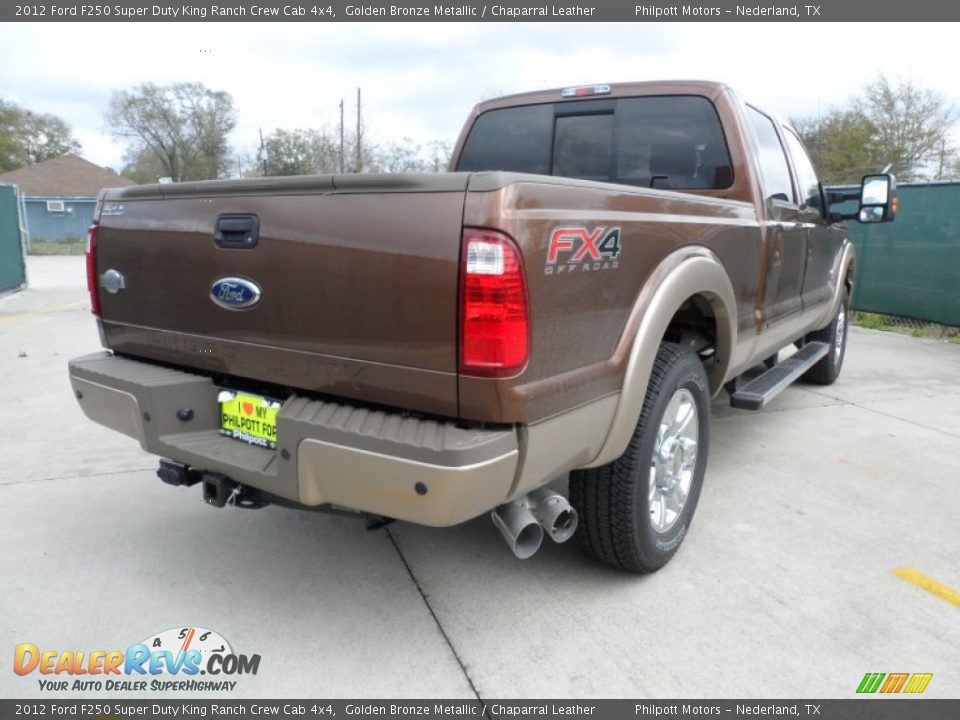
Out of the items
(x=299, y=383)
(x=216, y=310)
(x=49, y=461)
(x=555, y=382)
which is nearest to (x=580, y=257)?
(x=555, y=382)

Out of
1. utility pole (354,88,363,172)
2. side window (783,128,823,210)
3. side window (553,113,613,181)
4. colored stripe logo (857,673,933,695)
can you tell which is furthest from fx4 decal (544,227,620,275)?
utility pole (354,88,363,172)

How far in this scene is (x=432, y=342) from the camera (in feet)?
6.56

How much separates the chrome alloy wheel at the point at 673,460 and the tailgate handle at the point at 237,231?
165 cm

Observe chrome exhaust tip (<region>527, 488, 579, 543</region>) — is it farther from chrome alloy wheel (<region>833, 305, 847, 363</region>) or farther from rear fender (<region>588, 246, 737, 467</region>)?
chrome alloy wheel (<region>833, 305, 847, 363</region>)

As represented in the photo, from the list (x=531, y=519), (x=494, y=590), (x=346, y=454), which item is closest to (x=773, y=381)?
(x=494, y=590)

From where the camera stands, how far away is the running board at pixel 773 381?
3.65 m

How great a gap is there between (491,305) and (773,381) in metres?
2.81

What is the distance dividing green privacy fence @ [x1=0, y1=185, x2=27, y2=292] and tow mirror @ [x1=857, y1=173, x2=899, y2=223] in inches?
505

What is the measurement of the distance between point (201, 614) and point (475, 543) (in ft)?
3.92

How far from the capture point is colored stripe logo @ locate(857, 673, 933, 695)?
90.4 inches

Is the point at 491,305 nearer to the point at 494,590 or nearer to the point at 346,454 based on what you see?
the point at 346,454

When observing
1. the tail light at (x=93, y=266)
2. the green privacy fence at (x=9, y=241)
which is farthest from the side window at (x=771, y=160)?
the green privacy fence at (x=9, y=241)

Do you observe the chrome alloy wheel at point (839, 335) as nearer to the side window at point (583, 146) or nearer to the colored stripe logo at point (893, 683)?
the side window at point (583, 146)
